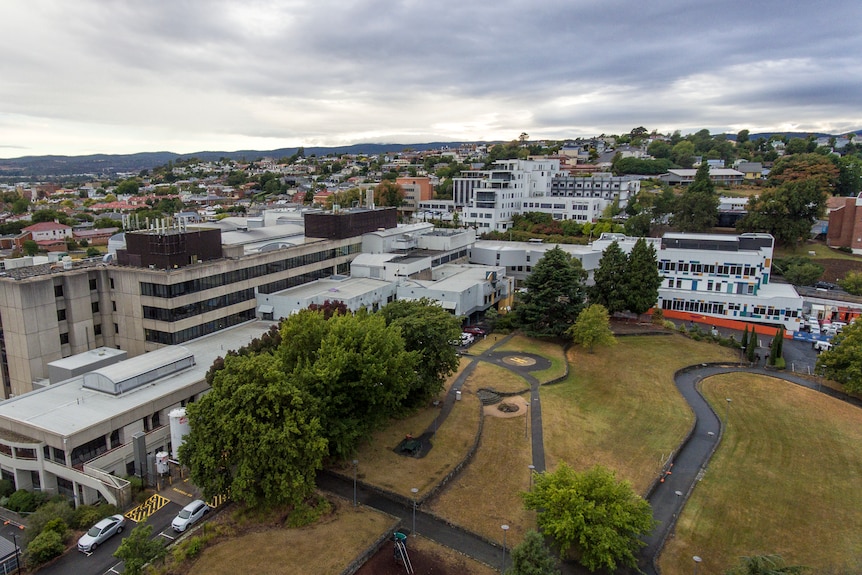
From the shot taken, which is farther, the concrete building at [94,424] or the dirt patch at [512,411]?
the dirt patch at [512,411]

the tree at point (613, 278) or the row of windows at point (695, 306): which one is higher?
the tree at point (613, 278)

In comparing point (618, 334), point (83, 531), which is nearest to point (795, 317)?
point (618, 334)

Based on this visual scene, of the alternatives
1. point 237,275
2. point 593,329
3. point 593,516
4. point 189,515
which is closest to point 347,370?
point 189,515

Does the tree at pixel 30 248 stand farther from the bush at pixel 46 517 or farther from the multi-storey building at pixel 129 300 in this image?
the bush at pixel 46 517

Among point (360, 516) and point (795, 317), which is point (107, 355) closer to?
point (360, 516)

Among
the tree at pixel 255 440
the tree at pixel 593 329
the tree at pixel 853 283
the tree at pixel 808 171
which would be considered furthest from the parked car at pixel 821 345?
the tree at pixel 255 440

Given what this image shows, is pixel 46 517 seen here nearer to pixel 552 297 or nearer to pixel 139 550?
pixel 139 550
